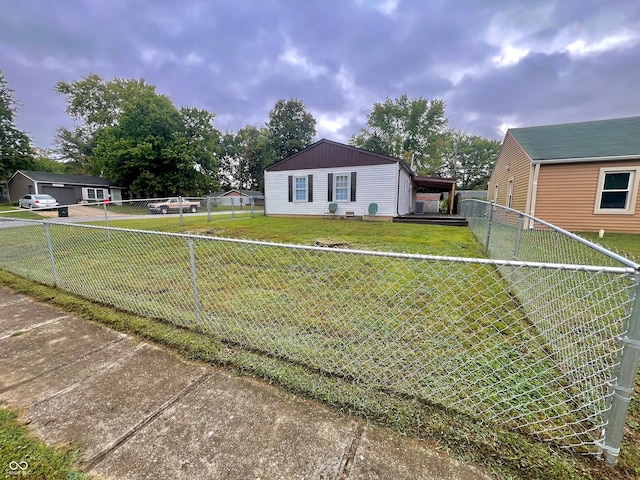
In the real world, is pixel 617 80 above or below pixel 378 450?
above

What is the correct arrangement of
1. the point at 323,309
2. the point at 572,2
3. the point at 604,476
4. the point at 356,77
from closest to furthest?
the point at 604,476, the point at 323,309, the point at 572,2, the point at 356,77

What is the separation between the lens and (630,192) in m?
8.16

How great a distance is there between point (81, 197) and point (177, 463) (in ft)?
121

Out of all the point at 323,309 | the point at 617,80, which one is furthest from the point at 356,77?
the point at 323,309

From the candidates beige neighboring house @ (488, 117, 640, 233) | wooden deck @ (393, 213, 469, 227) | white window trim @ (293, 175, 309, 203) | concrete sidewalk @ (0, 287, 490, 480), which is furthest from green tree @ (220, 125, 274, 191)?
concrete sidewalk @ (0, 287, 490, 480)

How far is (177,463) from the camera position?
1.29 meters

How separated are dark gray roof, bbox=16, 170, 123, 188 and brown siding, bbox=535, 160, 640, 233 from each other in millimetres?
37693

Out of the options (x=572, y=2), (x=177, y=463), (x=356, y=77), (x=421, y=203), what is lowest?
(x=177, y=463)

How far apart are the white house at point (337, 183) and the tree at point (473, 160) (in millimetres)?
31245

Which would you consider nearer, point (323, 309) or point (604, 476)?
point (604, 476)

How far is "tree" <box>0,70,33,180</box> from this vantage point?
2612 centimetres

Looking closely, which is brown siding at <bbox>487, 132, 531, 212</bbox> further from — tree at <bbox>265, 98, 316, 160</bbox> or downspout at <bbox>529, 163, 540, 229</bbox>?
tree at <bbox>265, 98, 316, 160</bbox>

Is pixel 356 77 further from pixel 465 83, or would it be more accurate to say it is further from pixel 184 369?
pixel 184 369

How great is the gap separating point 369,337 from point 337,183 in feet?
38.1
